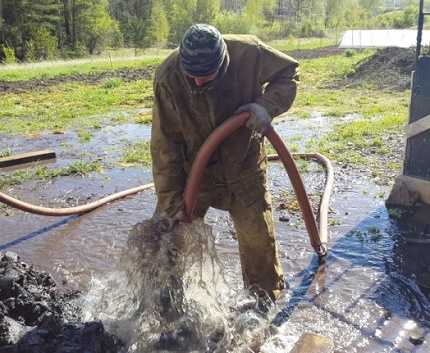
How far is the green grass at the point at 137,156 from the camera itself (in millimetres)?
8203

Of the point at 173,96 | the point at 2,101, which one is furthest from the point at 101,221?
the point at 2,101

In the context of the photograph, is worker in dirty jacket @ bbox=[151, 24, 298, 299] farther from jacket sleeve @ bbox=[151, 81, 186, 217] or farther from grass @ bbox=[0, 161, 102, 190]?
grass @ bbox=[0, 161, 102, 190]

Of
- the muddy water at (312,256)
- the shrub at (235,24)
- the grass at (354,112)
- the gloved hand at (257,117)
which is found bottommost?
the muddy water at (312,256)

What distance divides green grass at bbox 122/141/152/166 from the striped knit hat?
5057 mm

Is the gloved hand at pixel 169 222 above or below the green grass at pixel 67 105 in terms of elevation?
above

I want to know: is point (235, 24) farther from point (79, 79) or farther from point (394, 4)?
point (394, 4)

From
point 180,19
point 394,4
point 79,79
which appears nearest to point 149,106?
point 79,79

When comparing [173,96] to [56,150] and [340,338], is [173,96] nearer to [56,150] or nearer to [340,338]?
[340,338]

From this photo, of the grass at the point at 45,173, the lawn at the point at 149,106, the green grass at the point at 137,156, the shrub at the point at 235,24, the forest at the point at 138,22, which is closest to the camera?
the grass at the point at 45,173

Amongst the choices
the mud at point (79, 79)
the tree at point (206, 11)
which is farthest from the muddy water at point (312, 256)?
the tree at point (206, 11)

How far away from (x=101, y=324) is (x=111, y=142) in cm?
658

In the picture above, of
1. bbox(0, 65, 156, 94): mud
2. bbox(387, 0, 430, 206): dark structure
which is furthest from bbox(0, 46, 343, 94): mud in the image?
bbox(387, 0, 430, 206): dark structure

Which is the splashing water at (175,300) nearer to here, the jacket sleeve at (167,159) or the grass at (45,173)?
the jacket sleeve at (167,159)

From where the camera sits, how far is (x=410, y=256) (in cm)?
477
